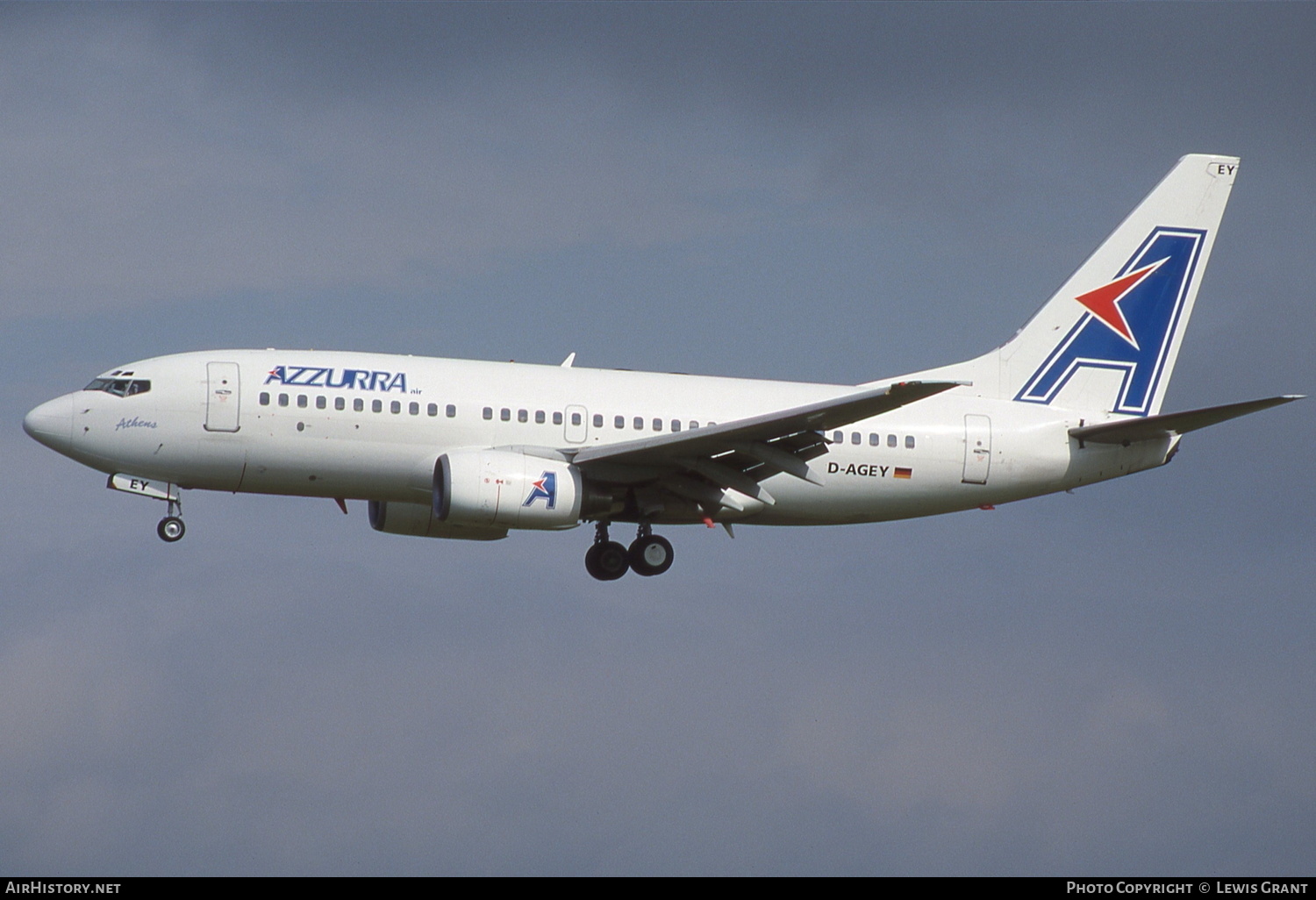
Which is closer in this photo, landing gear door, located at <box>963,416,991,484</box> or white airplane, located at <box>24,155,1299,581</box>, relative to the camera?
white airplane, located at <box>24,155,1299,581</box>

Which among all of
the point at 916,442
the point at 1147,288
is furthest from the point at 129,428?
the point at 1147,288

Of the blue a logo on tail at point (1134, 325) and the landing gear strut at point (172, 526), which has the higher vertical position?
the blue a logo on tail at point (1134, 325)

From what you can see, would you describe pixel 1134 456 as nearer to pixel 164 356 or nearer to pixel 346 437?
pixel 346 437

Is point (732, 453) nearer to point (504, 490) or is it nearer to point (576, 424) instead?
point (576, 424)

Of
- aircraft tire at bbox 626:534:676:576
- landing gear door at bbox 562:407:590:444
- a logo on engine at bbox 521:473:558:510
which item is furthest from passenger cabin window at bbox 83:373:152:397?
aircraft tire at bbox 626:534:676:576

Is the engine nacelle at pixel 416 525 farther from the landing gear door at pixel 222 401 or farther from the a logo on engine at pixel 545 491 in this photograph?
the landing gear door at pixel 222 401

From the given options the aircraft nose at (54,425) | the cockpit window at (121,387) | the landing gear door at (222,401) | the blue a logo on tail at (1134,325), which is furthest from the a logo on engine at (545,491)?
the blue a logo on tail at (1134,325)

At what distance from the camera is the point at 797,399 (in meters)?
42.3

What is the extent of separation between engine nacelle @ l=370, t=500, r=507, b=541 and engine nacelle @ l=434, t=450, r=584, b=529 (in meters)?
4.50

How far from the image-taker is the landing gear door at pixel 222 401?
3806 cm

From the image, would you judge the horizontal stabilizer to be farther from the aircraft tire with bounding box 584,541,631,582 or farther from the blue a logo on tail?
the aircraft tire with bounding box 584,541,631,582

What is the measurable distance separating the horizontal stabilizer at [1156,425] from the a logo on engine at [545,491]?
14.0 metres

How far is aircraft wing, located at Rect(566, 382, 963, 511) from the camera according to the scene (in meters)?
36.1

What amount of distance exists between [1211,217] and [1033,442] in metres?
9.35
